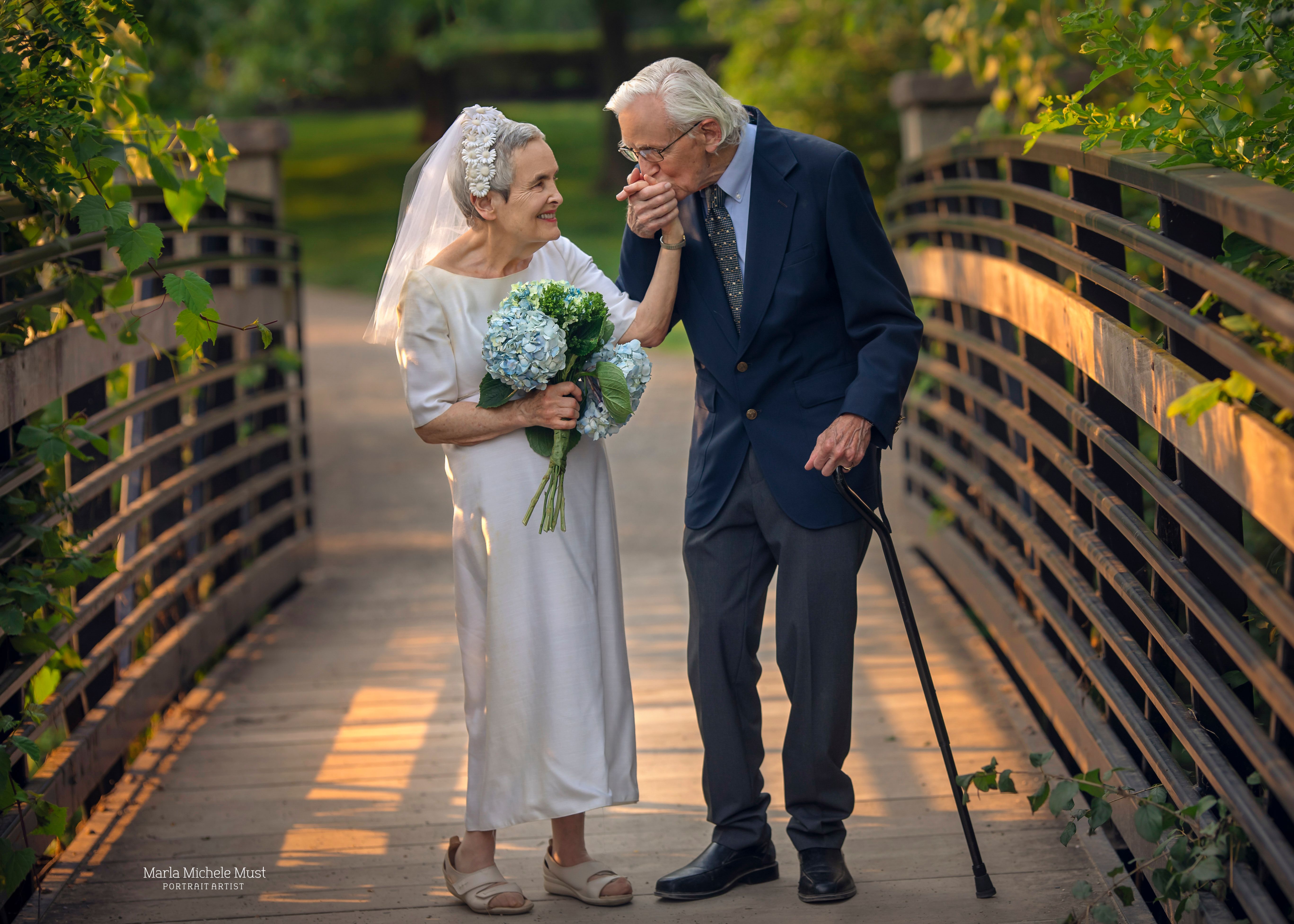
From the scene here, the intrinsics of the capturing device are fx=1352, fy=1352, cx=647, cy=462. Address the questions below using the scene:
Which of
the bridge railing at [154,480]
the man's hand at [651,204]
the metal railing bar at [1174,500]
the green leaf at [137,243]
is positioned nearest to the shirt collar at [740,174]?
the man's hand at [651,204]

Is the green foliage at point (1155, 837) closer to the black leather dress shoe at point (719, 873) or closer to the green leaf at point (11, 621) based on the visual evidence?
the black leather dress shoe at point (719, 873)

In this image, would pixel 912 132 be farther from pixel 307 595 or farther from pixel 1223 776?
pixel 1223 776

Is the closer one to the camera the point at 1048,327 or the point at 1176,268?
the point at 1176,268

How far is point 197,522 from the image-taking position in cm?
508

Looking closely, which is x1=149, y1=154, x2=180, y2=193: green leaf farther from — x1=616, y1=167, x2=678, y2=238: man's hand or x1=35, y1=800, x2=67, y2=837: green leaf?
x1=35, y1=800, x2=67, y2=837: green leaf

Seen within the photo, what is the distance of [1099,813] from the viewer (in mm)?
2750

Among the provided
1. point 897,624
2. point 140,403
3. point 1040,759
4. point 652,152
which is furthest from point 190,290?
point 897,624

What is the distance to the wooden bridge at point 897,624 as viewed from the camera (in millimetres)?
2611

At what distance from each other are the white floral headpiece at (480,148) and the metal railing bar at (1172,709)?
71.3 inches

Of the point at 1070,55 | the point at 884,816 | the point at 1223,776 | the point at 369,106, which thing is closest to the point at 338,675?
the point at 884,816

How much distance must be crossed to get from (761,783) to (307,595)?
141 inches

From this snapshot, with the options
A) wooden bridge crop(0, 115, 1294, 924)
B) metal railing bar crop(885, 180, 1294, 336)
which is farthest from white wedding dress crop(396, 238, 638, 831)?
metal railing bar crop(885, 180, 1294, 336)

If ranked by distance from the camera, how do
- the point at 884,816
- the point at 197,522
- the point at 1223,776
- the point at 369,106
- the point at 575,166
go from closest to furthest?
the point at 1223,776, the point at 884,816, the point at 197,522, the point at 575,166, the point at 369,106

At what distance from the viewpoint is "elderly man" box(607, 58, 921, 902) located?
9.92 feet
